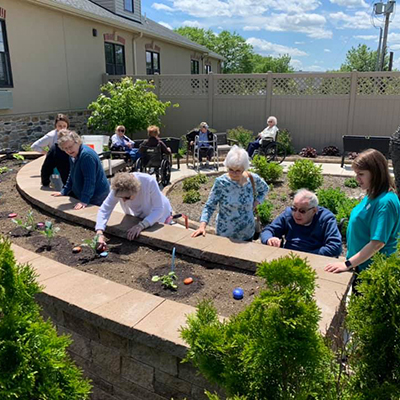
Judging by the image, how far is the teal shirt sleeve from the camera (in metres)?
2.37

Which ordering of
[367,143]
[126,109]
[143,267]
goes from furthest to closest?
[126,109] < [367,143] < [143,267]

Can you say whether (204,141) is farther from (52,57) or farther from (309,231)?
(309,231)

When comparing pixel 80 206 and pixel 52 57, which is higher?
pixel 52 57

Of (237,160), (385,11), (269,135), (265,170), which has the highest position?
(385,11)

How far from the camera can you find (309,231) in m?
3.16

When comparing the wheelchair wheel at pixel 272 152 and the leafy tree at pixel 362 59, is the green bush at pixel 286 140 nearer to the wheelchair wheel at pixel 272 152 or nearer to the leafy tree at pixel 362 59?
the wheelchair wheel at pixel 272 152

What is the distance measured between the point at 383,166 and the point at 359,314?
5.05ft

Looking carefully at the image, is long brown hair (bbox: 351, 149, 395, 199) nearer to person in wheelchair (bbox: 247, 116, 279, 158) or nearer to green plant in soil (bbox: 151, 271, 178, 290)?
green plant in soil (bbox: 151, 271, 178, 290)

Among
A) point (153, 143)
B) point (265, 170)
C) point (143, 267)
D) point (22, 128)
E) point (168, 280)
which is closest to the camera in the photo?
point (168, 280)

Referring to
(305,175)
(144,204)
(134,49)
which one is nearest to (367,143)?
(305,175)

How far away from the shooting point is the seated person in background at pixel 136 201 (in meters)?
3.17

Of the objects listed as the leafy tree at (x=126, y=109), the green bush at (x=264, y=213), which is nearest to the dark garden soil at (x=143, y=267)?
the green bush at (x=264, y=213)

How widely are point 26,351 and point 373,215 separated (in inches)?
83.0

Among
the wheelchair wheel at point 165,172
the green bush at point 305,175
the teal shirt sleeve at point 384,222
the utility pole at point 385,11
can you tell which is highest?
the utility pole at point 385,11
